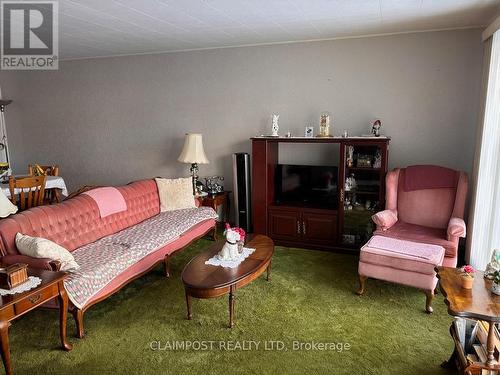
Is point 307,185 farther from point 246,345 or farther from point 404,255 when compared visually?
point 246,345

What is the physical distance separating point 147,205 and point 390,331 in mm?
2975

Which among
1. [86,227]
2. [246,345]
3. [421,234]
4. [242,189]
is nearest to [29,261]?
[86,227]

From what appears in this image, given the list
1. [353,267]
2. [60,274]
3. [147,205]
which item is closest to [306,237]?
[353,267]

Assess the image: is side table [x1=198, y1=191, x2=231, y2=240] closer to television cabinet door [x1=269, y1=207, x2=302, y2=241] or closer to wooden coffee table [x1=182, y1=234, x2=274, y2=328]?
television cabinet door [x1=269, y1=207, x2=302, y2=241]

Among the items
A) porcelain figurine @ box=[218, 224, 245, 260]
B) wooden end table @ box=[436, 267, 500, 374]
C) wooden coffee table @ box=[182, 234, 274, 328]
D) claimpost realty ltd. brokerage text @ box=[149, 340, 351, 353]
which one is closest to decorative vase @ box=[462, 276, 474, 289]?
wooden end table @ box=[436, 267, 500, 374]

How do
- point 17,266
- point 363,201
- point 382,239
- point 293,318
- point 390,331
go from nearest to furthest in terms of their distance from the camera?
point 17,266, point 390,331, point 293,318, point 382,239, point 363,201

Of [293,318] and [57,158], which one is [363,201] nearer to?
[293,318]

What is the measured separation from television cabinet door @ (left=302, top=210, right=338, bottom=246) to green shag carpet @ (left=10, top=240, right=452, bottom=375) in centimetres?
86

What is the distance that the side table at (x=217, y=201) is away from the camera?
4836 millimetres

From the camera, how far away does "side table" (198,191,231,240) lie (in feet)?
15.9

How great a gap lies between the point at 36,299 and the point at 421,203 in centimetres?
368

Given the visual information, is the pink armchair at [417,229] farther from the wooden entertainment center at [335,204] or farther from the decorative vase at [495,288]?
the decorative vase at [495,288]

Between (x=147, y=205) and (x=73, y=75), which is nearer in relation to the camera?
(x=147, y=205)

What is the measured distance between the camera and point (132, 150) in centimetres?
578
